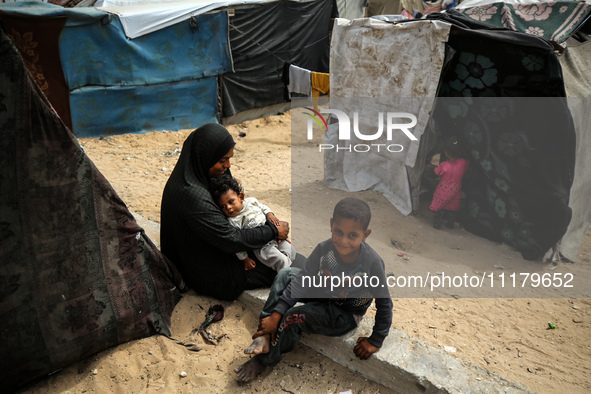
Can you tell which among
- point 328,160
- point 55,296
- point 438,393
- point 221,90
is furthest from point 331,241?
point 221,90

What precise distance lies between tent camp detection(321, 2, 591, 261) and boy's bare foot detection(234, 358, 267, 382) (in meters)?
3.33

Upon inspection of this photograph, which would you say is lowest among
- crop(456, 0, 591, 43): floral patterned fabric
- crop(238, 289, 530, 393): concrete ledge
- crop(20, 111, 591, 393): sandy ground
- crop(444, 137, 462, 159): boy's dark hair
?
crop(20, 111, 591, 393): sandy ground

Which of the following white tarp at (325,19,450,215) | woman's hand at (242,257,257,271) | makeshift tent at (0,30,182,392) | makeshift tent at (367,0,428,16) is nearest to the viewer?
makeshift tent at (0,30,182,392)

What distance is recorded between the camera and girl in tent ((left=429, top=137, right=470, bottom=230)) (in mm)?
4992

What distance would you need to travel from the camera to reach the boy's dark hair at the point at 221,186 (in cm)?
279

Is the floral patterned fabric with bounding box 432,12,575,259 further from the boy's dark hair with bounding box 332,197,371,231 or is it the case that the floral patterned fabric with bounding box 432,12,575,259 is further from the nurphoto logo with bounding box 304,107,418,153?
the boy's dark hair with bounding box 332,197,371,231

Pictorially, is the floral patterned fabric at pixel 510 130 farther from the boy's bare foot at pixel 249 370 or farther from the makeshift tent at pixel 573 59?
the boy's bare foot at pixel 249 370

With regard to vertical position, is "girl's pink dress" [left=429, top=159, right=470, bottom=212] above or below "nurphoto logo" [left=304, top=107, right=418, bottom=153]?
below

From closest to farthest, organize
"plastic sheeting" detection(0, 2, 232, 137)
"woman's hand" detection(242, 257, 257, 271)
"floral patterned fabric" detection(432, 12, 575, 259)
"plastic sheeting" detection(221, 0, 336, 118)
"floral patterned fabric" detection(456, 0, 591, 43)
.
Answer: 1. "woman's hand" detection(242, 257, 257, 271)
2. "floral patterned fabric" detection(432, 12, 575, 259)
3. "floral patterned fabric" detection(456, 0, 591, 43)
4. "plastic sheeting" detection(0, 2, 232, 137)
5. "plastic sheeting" detection(221, 0, 336, 118)

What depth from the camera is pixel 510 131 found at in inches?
177

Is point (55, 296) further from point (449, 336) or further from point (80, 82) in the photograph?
point (80, 82)

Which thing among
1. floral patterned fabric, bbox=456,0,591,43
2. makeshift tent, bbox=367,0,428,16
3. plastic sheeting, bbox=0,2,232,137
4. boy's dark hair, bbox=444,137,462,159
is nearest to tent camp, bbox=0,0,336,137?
plastic sheeting, bbox=0,2,232,137

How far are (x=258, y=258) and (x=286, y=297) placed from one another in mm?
542

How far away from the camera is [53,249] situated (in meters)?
2.26
